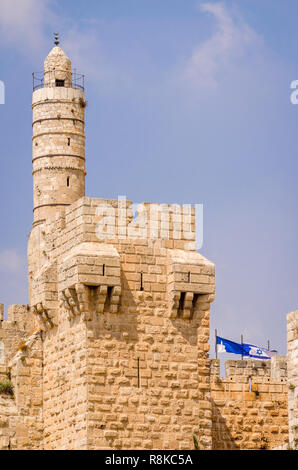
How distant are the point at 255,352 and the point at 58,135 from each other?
19.0 metres

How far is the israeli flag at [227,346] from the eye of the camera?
50.1m

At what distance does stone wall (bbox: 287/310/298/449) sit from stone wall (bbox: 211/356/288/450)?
604 cm

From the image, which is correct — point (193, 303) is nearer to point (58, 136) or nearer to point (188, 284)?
point (188, 284)

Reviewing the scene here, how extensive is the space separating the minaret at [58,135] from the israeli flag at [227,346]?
17741 mm

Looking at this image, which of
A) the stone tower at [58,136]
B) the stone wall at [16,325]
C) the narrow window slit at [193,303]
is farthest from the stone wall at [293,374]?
the stone tower at [58,136]

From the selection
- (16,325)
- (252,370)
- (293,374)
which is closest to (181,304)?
(293,374)

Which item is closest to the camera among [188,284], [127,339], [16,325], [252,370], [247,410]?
[127,339]

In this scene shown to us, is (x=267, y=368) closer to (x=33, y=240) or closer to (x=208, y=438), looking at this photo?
(x=208, y=438)

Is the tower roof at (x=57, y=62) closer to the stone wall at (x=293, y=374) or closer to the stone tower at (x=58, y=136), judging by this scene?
the stone tower at (x=58, y=136)

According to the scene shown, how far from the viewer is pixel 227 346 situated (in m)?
50.2

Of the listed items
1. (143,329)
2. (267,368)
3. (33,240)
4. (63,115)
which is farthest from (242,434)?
(63,115)

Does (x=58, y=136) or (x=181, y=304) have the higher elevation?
(x=58, y=136)

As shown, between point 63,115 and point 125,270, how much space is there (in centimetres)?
3600
